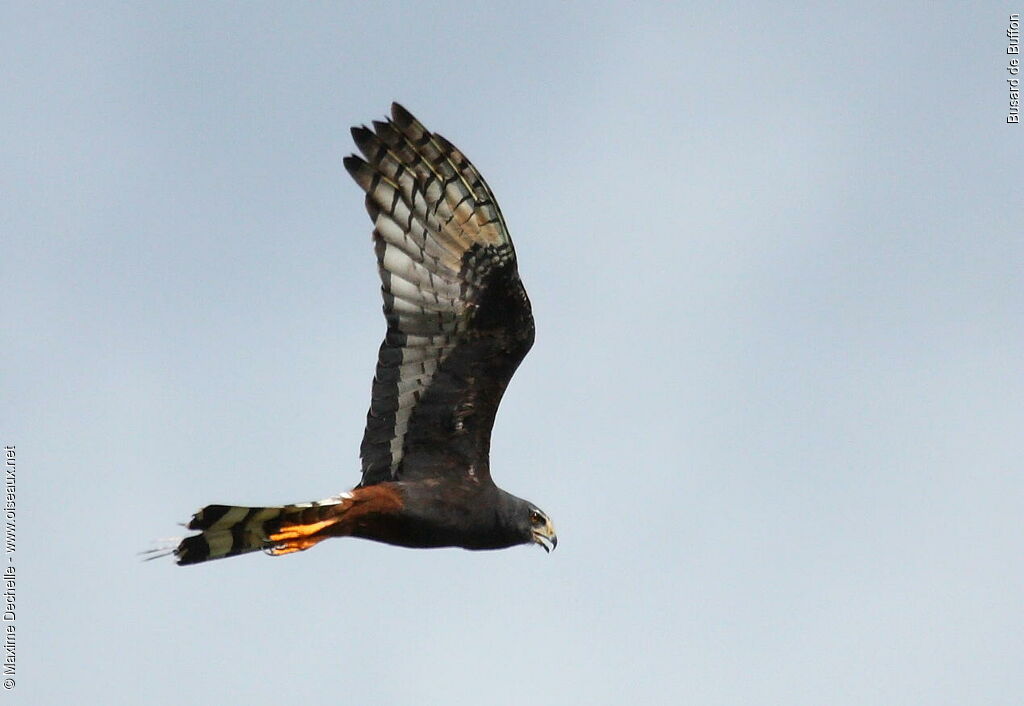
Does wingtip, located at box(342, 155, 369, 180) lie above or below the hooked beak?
above

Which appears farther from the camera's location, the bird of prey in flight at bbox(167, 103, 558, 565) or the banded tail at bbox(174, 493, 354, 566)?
the bird of prey in flight at bbox(167, 103, 558, 565)

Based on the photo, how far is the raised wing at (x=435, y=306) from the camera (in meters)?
13.5

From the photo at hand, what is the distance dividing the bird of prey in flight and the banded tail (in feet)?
0.55

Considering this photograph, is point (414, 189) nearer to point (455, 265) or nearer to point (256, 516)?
point (455, 265)

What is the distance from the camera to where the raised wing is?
13.5 metres

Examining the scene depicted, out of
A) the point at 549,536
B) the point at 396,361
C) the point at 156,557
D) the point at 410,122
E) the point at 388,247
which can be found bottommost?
the point at 156,557

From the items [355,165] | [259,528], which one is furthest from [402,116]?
[259,528]

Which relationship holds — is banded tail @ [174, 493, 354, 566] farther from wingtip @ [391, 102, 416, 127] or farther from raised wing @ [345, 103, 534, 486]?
wingtip @ [391, 102, 416, 127]

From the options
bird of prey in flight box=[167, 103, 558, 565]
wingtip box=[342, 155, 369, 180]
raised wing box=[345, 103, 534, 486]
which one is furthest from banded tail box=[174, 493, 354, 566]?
wingtip box=[342, 155, 369, 180]

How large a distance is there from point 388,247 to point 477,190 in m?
0.92

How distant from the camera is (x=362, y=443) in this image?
14.0 meters

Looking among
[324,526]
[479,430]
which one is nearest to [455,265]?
[479,430]

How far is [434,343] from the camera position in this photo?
13.9 metres

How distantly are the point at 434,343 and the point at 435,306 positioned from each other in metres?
0.33
